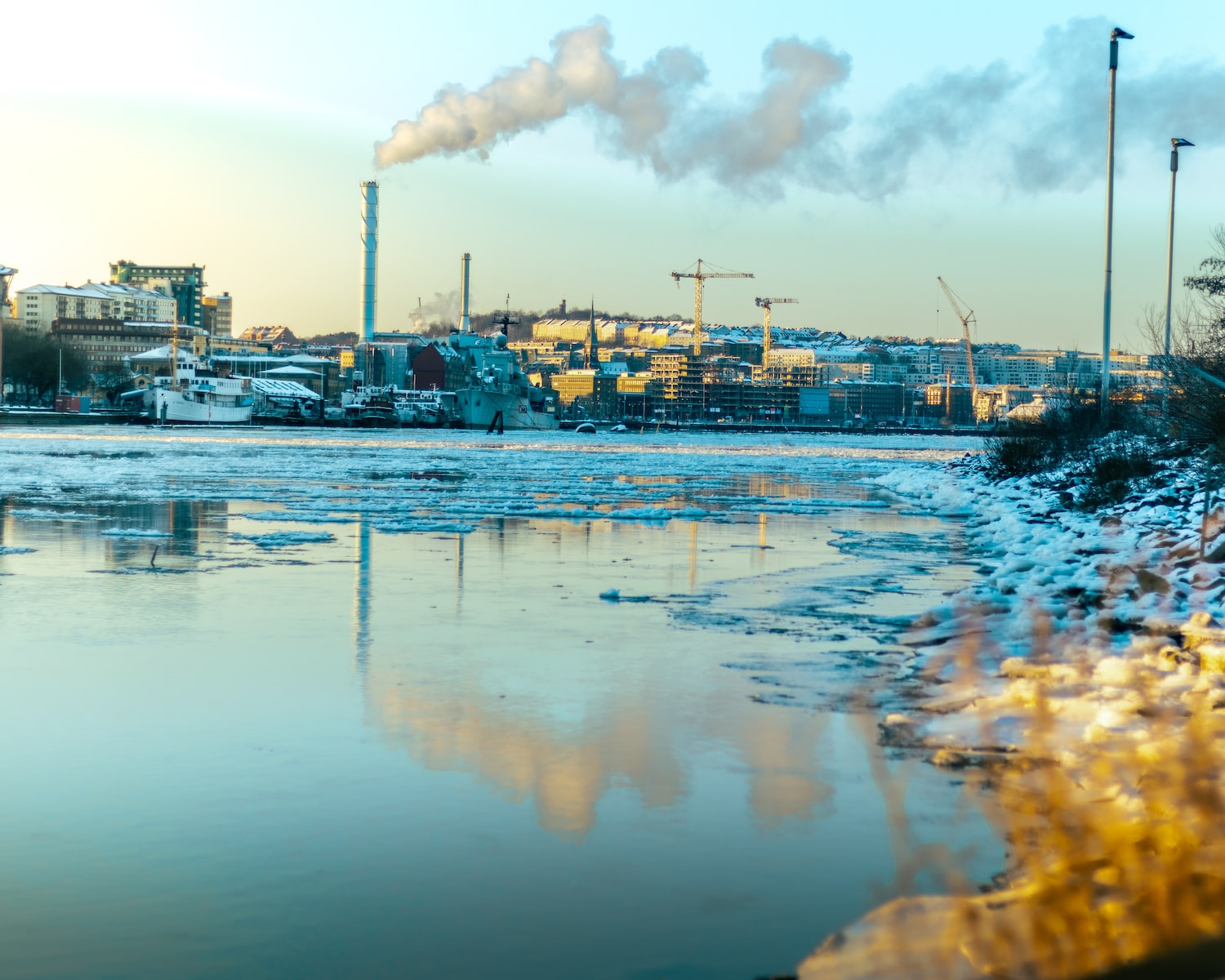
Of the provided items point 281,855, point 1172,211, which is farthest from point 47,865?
point 1172,211

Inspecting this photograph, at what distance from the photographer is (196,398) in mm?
122688

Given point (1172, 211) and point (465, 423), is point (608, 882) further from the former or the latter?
point (465, 423)

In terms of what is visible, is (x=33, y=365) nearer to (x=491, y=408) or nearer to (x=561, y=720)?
(x=491, y=408)

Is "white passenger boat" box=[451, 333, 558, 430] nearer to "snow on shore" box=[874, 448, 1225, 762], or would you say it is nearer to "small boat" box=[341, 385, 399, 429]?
"small boat" box=[341, 385, 399, 429]

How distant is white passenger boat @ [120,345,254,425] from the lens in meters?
115

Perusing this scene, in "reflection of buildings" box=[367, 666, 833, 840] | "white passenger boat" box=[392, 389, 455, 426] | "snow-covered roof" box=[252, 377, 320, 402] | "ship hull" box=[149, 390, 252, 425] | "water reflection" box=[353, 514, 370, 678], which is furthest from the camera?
"snow-covered roof" box=[252, 377, 320, 402]

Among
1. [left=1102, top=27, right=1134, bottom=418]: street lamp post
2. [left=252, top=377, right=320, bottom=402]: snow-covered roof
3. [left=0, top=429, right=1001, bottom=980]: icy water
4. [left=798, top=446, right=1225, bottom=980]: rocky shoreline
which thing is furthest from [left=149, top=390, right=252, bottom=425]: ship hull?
[left=798, top=446, right=1225, bottom=980]: rocky shoreline

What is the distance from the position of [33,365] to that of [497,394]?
147 feet

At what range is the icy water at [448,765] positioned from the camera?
414 centimetres

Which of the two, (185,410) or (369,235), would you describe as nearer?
(185,410)

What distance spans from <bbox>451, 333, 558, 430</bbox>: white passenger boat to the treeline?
130 ft

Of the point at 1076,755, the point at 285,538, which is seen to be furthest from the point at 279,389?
the point at 1076,755

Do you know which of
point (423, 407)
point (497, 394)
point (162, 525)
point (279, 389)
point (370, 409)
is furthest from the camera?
point (279, 389)

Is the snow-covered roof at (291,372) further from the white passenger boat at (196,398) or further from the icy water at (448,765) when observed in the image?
the icy water at (448,765)
